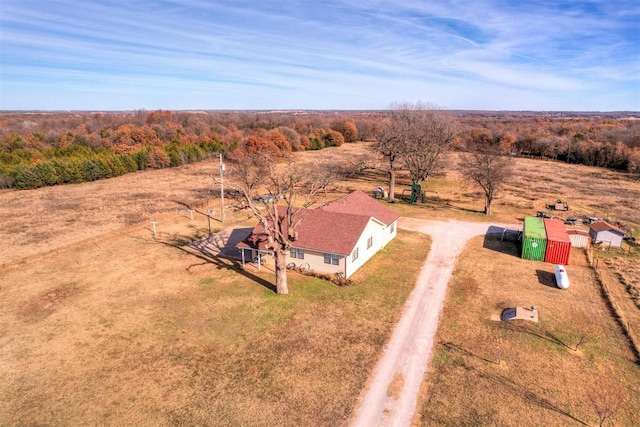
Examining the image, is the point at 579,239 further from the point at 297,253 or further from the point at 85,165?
the point at 85,165

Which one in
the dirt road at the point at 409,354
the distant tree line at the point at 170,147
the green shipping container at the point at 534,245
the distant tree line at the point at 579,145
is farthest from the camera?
the distant tree line at the point at 579,145

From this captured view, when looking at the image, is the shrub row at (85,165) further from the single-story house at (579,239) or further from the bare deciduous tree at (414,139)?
the single-story house at (579,239)

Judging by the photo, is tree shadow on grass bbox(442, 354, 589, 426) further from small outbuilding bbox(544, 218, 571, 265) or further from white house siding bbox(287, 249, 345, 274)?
small outbuilding bbox(544, 218, 571, 265)

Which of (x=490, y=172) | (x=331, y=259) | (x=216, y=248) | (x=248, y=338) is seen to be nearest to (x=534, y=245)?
(x=490, y=172)

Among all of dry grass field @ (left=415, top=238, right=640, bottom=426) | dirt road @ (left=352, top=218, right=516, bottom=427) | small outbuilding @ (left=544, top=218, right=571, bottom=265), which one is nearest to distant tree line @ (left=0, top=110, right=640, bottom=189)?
small outbuilding @ (left=544, top=218, right=571, bottom=265)

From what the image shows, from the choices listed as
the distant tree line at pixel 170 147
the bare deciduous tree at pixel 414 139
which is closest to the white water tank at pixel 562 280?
the bare deciduous tree at pixel 414 139

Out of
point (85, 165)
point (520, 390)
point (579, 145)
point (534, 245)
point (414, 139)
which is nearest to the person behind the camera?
point (520, 390)
